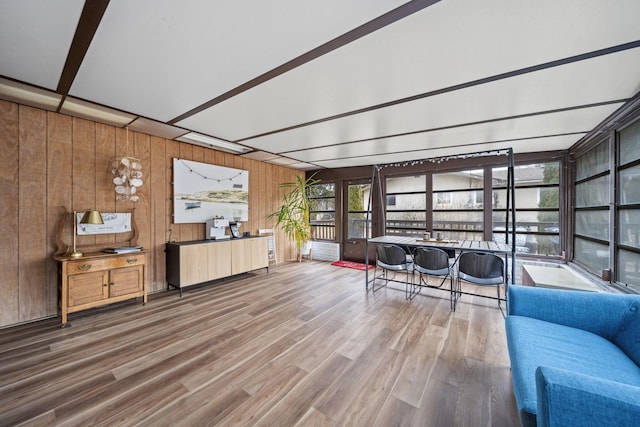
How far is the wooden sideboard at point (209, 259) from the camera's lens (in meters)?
3.89

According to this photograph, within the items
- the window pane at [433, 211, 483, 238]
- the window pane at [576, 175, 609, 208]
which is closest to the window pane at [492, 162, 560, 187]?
A: the window pane at [576, 175, 609, 208]

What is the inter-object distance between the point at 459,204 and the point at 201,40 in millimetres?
5286

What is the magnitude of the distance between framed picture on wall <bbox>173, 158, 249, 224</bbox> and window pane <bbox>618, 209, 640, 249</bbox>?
18.6 ft

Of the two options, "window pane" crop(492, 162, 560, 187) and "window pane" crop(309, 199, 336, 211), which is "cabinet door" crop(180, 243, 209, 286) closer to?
"window pane" crop(309, 199, 336, 211)

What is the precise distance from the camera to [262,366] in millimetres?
2113

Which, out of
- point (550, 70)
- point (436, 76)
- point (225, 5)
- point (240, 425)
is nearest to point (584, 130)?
point (550, 70)

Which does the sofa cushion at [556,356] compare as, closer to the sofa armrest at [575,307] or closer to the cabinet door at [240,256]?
the sofa armrest at [575,307]

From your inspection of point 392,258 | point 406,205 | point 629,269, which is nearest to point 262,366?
point 392,258

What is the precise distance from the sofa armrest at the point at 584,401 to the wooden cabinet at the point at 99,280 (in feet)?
14.0

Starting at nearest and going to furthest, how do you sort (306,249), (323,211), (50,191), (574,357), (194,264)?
1. (574,357)
2. (50,191)
3. (194,264)
4. (306,249)
5. (323,211)

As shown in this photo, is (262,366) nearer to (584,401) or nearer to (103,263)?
(584,401)

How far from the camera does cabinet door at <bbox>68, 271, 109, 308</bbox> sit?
9.48 ft

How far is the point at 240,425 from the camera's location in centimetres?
153

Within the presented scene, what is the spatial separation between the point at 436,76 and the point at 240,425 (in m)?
2.99
